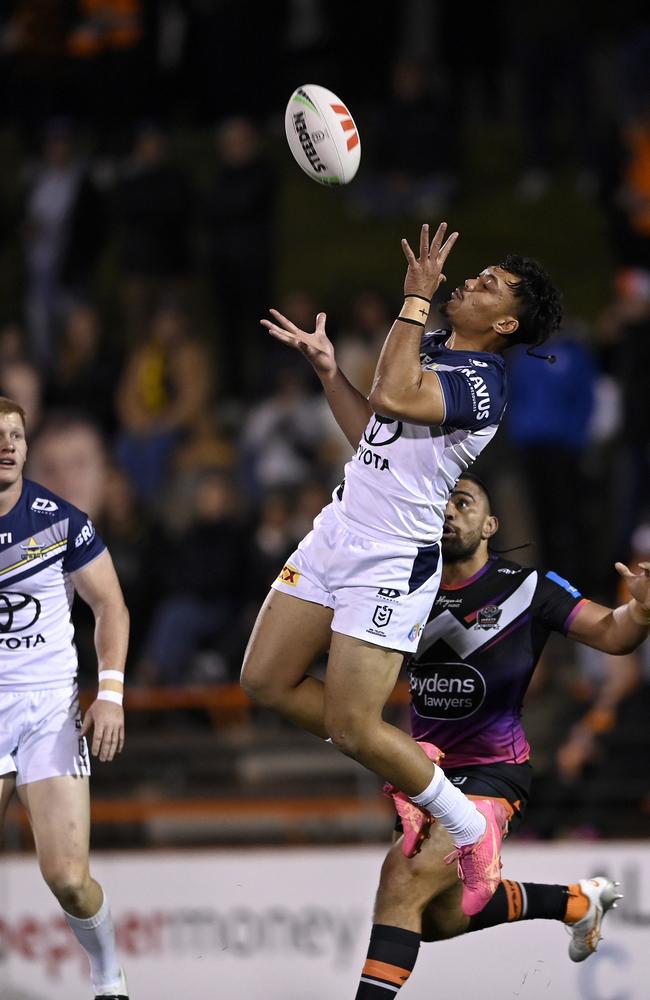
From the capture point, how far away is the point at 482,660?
6250mm

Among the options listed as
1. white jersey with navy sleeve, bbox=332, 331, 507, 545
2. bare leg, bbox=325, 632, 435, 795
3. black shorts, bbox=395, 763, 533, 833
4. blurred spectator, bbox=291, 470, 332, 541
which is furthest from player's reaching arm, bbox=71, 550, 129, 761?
blurred spectator, bbox=291, 470, 332, 541

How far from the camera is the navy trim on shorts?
19.0 ft

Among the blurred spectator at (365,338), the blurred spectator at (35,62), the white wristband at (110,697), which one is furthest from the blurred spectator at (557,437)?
the blurred spectator at (35,62)

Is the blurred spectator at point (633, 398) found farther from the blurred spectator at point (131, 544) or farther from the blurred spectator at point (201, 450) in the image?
the blurred spectator at point (131, 544)

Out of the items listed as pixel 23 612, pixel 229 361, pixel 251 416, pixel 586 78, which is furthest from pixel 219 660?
pixel 586 78

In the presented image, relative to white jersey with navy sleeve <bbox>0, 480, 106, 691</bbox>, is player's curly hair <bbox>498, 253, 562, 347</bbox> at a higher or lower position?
higher

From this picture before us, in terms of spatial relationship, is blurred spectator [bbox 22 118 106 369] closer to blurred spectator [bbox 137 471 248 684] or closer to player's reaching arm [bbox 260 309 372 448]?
blurred spectator [bbox 137 471 248 684]

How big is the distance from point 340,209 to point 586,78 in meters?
3.02

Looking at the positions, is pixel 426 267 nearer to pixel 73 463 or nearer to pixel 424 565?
pixel 424 565

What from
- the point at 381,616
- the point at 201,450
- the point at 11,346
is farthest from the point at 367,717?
the point at 11,346

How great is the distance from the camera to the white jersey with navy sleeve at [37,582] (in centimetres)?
602

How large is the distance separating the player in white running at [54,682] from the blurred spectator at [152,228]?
21.2 feet

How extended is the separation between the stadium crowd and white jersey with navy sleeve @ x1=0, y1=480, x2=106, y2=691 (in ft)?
12.6

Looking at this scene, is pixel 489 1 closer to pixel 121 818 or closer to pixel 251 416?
pixel 251 416
